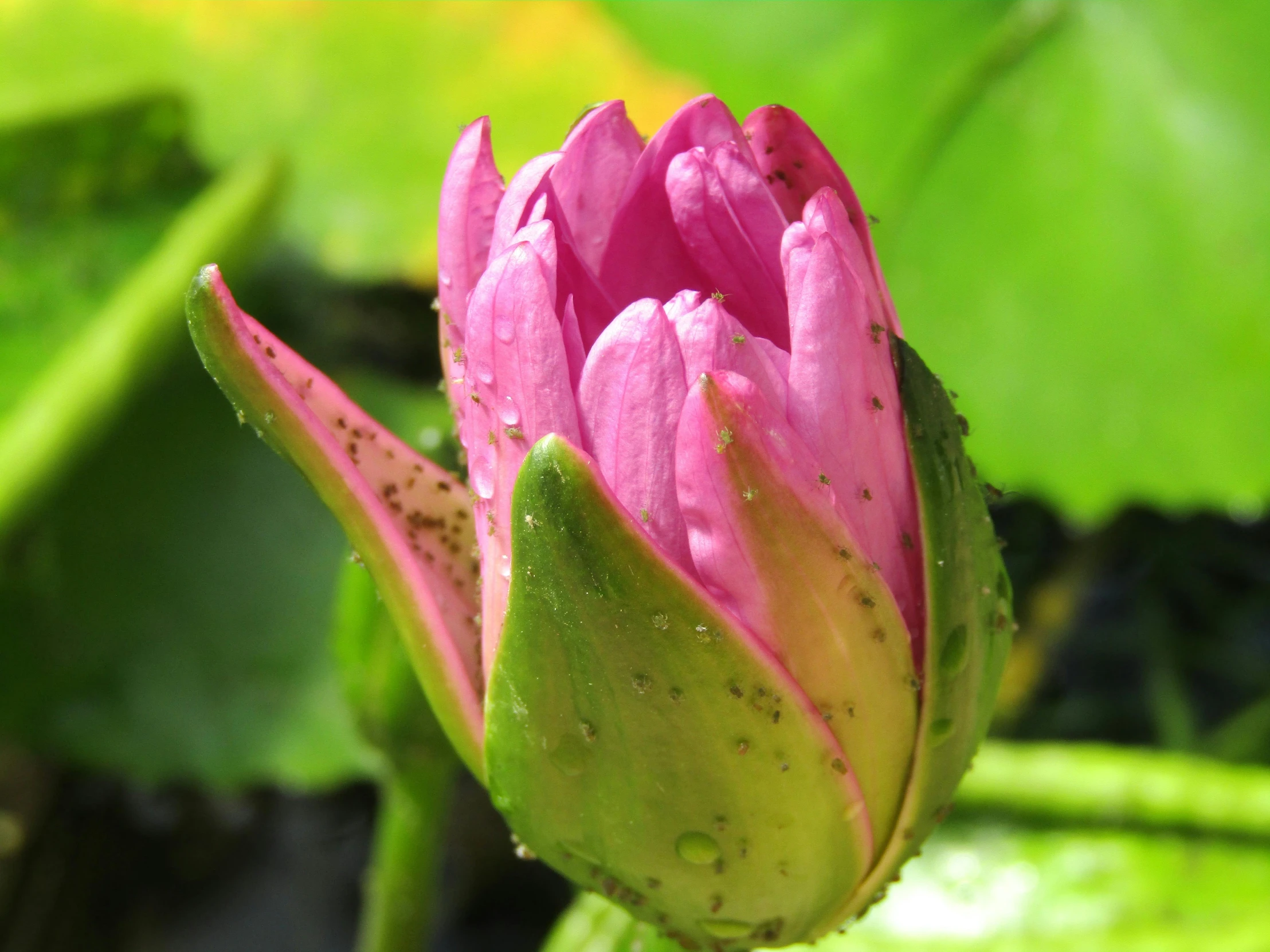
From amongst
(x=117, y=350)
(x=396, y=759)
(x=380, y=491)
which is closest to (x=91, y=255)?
(x=117, y=350)

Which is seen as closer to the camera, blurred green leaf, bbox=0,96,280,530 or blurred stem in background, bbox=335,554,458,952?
blurred stem in background, bbox=335,554,458,952

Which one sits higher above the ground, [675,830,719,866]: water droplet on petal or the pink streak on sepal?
the pink streak on sepal

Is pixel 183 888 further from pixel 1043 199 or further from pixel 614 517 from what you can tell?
pixel 1043 199

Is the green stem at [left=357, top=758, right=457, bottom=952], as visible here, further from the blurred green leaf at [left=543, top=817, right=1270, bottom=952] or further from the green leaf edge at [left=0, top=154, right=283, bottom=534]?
the green leaf edge at [left=0, top=154, right=283, bottom=534]

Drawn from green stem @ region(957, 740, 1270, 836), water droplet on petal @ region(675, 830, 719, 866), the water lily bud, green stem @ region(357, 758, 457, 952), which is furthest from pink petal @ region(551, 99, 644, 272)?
green stem @ region(957, 740, 1270, 836)

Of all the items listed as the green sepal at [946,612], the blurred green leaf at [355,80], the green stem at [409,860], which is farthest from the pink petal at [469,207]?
the blurred green leaf at [355,80]

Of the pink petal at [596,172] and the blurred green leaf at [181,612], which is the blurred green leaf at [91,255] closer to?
the blurred green leaf at [181,612]
